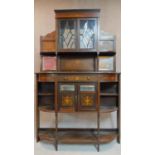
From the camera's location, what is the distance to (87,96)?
236 cm

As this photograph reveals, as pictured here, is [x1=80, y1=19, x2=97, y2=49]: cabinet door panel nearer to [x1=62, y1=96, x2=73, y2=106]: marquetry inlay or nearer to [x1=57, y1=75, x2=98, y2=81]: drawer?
[x1=57, y1=75, x2=98, y2=81]: drawer

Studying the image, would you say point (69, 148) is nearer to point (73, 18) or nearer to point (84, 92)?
point (84, 92)

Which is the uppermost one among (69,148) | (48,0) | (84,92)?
(48,0)

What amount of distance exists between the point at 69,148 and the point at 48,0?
2.41m

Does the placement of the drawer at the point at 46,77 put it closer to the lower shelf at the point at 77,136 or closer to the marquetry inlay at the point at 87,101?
the marquetry inlay at the point at 87,101

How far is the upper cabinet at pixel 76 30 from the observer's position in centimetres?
247

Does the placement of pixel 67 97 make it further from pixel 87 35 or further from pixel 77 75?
pixel 87 35

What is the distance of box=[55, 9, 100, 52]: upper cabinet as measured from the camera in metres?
2.47
